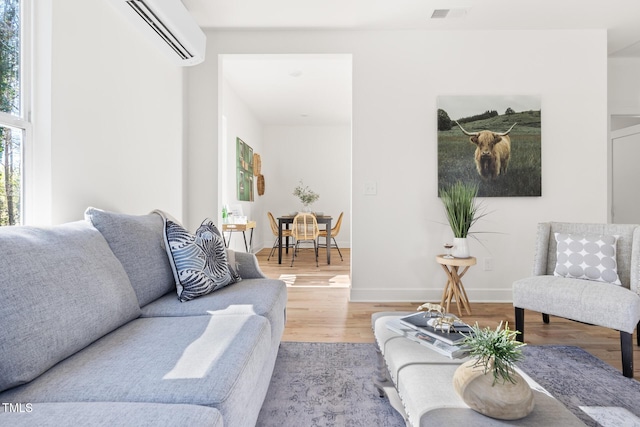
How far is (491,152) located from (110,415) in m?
3.37

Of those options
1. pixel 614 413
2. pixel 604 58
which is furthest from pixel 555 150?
pixel 614 413

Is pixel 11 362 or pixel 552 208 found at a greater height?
pixel 552 208

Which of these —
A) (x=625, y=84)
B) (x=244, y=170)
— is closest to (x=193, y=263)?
(x=244, y=170)

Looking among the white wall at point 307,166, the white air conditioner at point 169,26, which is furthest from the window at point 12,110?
the white wall at point 307,166

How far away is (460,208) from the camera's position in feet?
9.55

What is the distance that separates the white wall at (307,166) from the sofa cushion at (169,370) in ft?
19.7

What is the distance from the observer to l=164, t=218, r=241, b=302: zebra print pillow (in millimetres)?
1717

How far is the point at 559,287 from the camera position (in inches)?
83.6

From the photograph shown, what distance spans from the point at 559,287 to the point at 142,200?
278 centimetres

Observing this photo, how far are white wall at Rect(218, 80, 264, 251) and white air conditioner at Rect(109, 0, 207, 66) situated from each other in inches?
70.7

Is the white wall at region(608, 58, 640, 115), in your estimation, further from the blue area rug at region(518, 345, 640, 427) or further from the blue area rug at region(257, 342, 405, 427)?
the blue area rug at region(257, 342, 405, 427)

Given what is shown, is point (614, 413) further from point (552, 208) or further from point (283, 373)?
point (552, 208)

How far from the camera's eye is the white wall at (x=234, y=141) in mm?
4695

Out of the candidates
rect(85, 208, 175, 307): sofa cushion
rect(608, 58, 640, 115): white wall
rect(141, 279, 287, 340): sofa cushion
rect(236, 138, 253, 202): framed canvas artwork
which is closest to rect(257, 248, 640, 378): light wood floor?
rect(141, 279, 287, 340): sofa cushion
